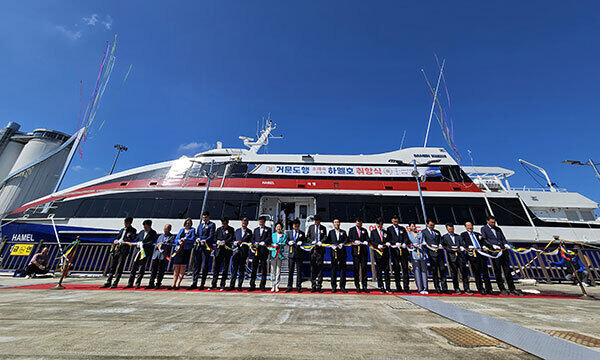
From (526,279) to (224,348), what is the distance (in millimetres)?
11014

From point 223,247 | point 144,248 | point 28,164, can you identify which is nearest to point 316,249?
point 223,247

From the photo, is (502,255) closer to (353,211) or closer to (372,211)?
(372,211)

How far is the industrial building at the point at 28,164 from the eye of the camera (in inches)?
602

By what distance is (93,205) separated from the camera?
10.6 meters

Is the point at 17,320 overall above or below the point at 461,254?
below

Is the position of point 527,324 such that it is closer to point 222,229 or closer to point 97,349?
point 97,349

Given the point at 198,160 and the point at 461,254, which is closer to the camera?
the point at 461,254

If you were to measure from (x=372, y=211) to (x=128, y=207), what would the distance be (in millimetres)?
11395

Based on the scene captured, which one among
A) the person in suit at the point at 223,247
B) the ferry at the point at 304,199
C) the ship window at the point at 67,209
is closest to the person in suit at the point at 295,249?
the person in suit at the point at 223,247

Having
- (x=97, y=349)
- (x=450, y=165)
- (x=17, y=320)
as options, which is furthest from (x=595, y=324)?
(x=450, y=165)

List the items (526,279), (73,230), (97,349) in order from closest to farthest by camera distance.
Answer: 1. (97,349)
2. (526,279)
3. (73,230)

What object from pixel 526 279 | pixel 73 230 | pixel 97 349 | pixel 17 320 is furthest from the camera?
pixel 73 230

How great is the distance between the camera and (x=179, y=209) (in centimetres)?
1034

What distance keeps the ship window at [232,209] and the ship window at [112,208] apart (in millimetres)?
4972
